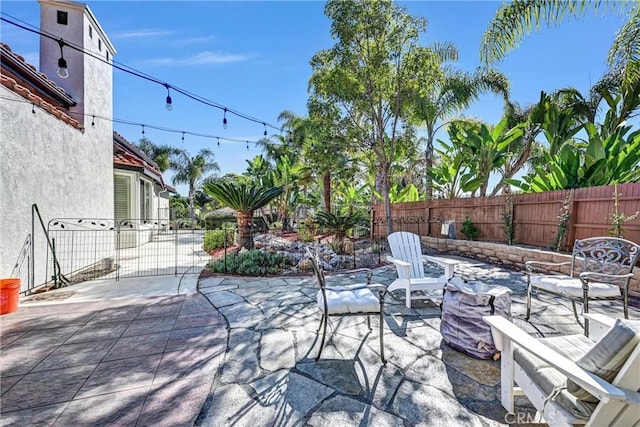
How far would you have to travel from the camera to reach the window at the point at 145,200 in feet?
33.4

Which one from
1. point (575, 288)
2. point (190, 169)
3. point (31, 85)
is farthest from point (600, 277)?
point (190, 169)

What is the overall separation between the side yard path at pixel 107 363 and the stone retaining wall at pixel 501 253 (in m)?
6.25

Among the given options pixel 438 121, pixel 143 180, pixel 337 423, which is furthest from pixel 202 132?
pixel 438 121

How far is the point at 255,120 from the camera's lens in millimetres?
7887

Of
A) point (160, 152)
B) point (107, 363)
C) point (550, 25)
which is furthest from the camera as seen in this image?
point (160, 152)

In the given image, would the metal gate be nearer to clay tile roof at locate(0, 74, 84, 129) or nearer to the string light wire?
clay tile roof at locate(0, 74, 84, 129)

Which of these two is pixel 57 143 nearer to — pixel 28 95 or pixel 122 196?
pixel 28 95

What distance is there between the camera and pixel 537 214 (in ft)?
22.5

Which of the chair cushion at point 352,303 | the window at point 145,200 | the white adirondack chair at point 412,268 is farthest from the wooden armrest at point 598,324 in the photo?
the window at point 145,200

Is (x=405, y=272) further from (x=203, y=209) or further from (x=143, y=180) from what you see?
(x=203, y=209)

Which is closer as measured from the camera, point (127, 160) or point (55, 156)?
point (55, 156)

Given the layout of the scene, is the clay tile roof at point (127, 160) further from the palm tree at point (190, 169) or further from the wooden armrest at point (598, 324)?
the palm tree at point (190, 169)

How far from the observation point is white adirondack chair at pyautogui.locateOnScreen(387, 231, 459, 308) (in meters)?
3.86

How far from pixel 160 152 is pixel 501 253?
31.1 metres
